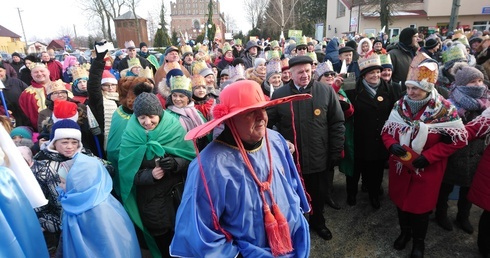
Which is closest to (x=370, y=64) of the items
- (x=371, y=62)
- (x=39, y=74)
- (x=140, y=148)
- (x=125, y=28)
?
(x=371, y=62)

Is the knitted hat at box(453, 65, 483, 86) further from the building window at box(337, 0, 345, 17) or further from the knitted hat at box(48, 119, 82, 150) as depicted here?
the building window at box(337, 0, 345, 17)

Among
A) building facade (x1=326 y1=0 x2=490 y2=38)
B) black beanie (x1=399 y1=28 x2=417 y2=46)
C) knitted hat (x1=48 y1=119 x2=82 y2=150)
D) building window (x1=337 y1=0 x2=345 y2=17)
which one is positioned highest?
building window (x1=337 y1=0 x2=345 y2=17)

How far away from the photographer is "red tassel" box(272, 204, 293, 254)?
71.0 inches

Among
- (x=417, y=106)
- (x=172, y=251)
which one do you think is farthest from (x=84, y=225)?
(x=417, y=106)

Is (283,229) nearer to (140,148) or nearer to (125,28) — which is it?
(140,148)

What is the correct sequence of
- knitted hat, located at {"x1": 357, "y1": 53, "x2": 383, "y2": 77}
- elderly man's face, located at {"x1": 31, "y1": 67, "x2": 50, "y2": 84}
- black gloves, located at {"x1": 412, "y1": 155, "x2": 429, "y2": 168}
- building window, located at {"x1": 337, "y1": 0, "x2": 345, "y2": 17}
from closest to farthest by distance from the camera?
black gloves, located at {"x1": 412, "y1": 155, "x2": 429, "y2": 168} < knitted hat, located at {"x1": 357, "y1": 53, "x2": 383, "y2": 77} < elderly man's face, located at {"x1": 31, "y1": 67, "x2": 50, "y2": 84} < building window, located at {"x1": 337, "y1": 0, "x2": 345, "y2": 17}

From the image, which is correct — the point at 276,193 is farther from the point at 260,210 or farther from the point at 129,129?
the point at 129,129

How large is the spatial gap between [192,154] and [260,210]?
1275 millimetres

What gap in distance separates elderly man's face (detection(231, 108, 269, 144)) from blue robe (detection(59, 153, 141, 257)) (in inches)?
51.1

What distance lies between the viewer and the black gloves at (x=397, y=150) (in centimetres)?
292

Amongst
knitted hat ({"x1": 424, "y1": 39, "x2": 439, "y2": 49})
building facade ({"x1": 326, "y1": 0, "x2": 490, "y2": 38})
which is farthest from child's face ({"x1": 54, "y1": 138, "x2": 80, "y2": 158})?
building facade ({"x1": 326, "y1": 0, "x2": 490, "y2": 38})

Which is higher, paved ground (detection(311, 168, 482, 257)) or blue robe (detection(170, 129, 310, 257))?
blue robe (detection(170, 129, 310, 257))

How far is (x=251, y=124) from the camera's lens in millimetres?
1705

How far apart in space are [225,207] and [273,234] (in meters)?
0.34
